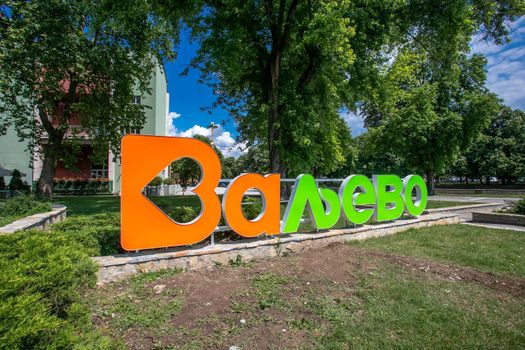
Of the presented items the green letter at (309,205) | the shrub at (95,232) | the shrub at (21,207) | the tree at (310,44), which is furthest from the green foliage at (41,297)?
the tree at (310,44)

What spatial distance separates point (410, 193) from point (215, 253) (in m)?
6.96

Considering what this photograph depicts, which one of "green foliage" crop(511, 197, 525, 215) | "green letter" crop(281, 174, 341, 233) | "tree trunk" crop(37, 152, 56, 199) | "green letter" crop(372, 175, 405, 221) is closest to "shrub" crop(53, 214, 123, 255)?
"green letter" crop(281, 174, 341, 233)

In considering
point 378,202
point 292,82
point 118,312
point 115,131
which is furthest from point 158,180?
point 118,312

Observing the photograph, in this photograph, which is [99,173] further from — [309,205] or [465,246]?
[465,246]

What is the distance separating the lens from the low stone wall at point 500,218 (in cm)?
1064

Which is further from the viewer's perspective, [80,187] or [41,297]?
[80,187]

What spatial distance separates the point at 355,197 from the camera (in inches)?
303

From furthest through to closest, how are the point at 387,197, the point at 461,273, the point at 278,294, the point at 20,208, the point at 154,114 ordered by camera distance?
1. the point at 154,114
2. the point at 387,197
3. the point at 20,208
4. the point at 461,273
5. the point at 278,294

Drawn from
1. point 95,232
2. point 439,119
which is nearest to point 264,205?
point 95,232

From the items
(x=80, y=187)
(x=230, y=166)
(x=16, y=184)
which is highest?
(x=230, y=166)

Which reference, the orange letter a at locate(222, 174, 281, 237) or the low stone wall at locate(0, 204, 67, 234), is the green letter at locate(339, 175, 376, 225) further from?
the low stone wall at locate(0, 204, 67, 234)

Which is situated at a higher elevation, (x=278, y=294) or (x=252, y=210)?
(x=252, y=210)

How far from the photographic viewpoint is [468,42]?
1341 cm

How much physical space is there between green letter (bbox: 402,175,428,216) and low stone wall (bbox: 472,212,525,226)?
4040mm
